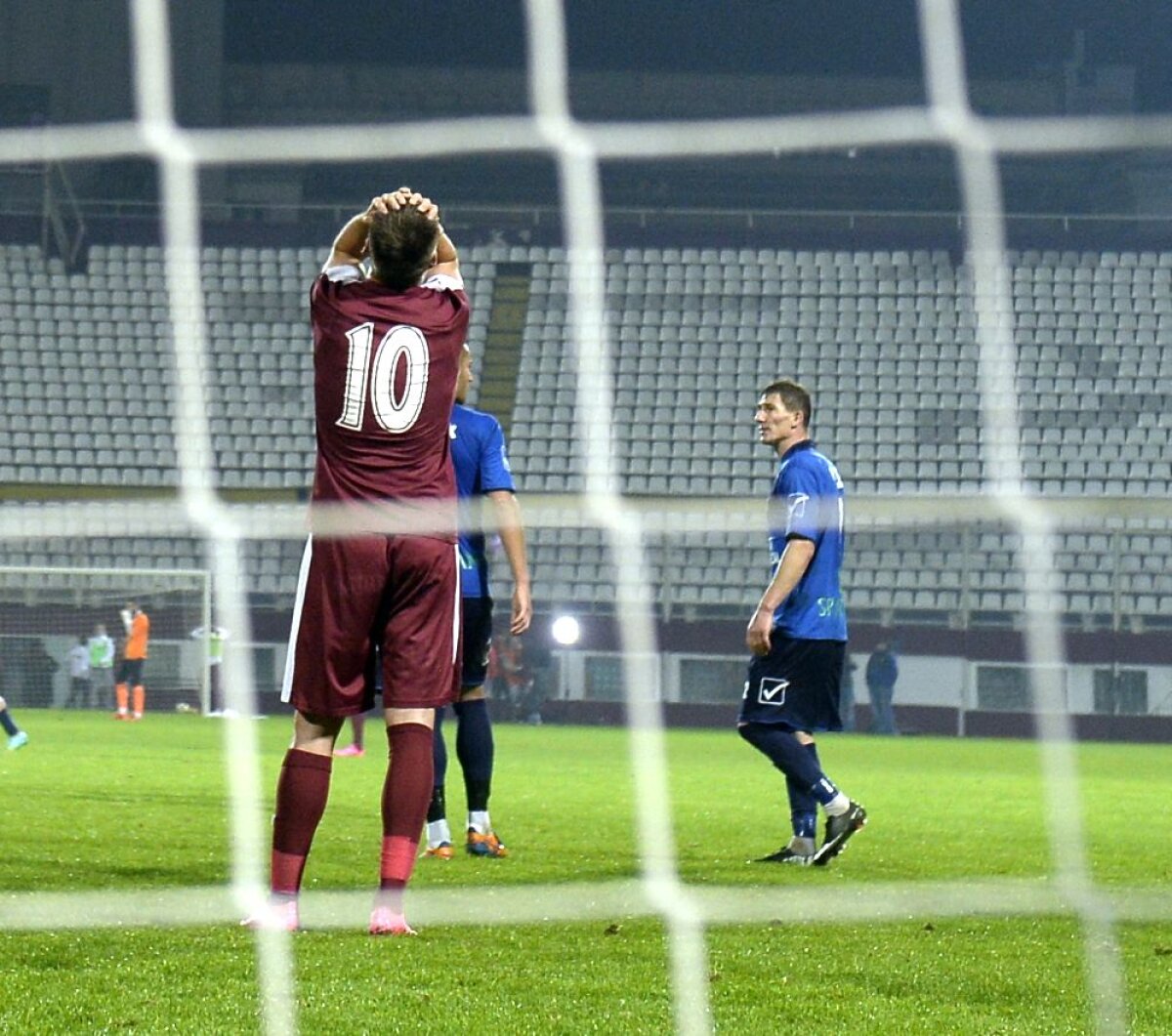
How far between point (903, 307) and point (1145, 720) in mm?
5296

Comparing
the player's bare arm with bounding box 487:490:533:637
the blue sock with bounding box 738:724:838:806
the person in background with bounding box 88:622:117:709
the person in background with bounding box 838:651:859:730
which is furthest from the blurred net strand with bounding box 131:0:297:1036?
the person in background with bounding box 838:651:859:730

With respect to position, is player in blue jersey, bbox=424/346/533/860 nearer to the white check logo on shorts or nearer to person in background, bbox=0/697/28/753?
the white check logo on shorts

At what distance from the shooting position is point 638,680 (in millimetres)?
3508

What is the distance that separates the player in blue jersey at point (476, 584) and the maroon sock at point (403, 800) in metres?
1.24

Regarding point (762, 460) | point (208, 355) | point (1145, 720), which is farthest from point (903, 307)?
point (208, 355)

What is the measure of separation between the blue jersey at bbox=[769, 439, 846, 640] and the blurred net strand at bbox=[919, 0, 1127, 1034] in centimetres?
54

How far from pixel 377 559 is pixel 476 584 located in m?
1.57

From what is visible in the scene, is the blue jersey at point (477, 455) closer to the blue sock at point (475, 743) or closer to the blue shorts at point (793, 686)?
the blue sock at point (475, 743)

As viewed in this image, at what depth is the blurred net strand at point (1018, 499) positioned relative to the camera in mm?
3592

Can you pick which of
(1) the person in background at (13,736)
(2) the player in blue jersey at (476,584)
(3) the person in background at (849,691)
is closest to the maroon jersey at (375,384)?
(2) the player in blue jersey at (476,584)

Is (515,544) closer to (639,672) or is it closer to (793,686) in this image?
(793,686)

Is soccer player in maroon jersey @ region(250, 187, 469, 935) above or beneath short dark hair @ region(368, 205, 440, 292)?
beneath

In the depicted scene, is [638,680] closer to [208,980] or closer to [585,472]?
[208,980]

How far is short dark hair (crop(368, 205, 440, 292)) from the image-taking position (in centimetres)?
360
